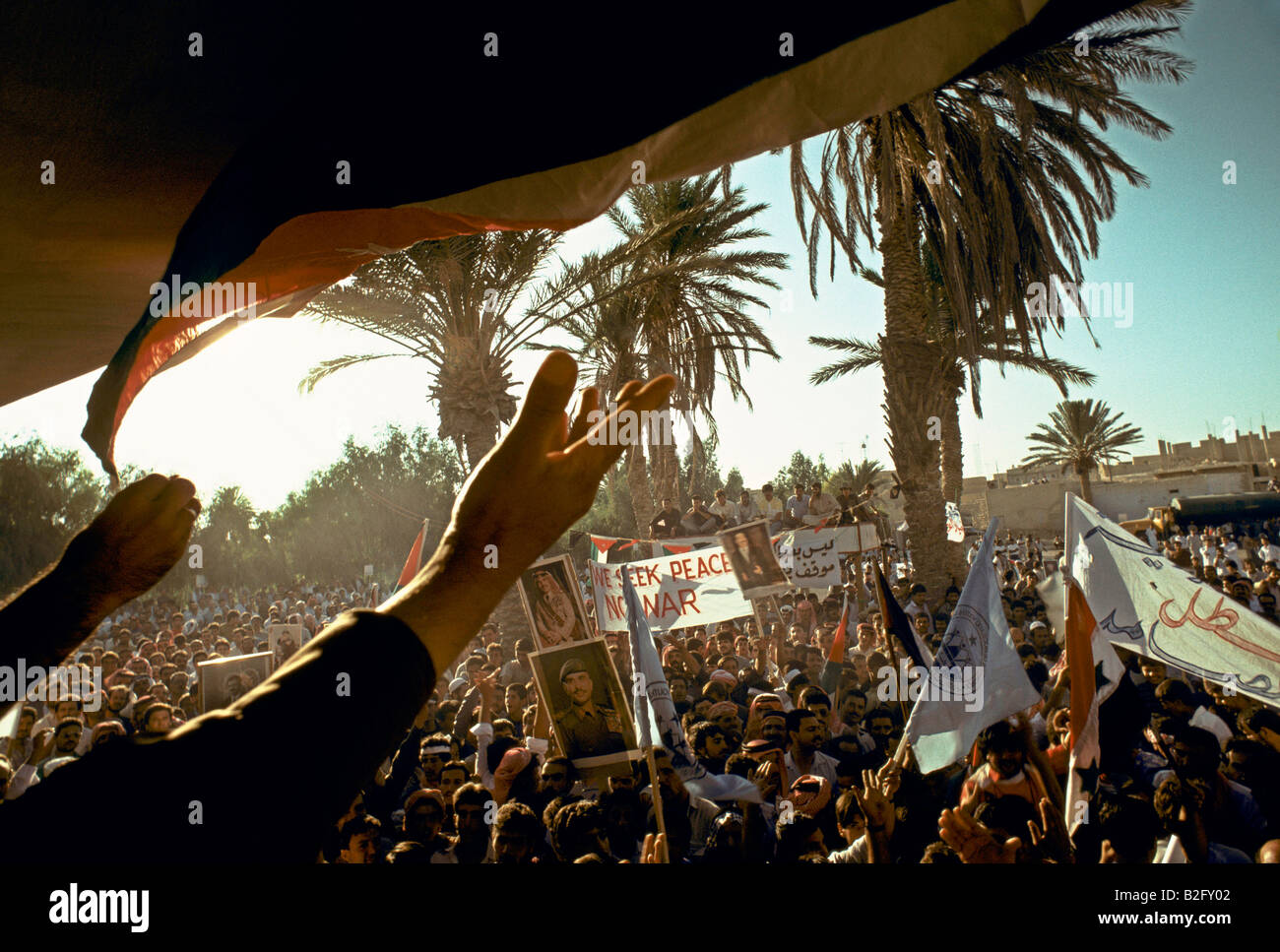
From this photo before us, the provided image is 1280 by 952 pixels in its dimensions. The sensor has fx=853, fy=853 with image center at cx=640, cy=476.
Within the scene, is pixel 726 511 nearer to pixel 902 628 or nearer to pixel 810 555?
pixel 810 555

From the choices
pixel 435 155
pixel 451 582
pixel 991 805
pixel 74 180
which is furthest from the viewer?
pixel 991 805

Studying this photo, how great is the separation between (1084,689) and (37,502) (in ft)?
109

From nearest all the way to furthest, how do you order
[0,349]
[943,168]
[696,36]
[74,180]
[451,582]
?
[451,582], [696,36], [74,180], [0,349], [943,168]

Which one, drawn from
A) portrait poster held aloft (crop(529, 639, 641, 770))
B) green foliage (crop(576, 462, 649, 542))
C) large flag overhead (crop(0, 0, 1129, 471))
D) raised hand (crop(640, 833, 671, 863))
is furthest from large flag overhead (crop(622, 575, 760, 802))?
green foliage (crop(576, 462, 649, 542))

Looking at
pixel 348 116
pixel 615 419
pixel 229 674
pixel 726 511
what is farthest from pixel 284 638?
pixel 615 419

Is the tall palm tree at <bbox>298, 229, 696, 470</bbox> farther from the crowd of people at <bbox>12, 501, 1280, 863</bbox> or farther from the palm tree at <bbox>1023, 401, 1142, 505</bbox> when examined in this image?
the palm tree at <bbox>1023, 401, 1142, 505</bbox>

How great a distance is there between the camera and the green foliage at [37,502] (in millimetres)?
27062

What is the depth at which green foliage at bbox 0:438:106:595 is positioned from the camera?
2706cm

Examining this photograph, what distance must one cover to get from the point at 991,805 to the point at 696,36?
3.62 metres

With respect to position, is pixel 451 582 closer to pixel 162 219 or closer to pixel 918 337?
pixel 162 219

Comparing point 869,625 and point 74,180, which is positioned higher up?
point 74,180

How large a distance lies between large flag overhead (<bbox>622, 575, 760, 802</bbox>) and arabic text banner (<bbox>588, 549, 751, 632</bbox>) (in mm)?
3679
